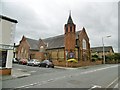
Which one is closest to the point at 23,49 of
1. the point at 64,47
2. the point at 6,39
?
the point at 64,47

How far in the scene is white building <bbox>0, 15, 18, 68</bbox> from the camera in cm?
1811

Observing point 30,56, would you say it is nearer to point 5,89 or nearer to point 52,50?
point 52,50

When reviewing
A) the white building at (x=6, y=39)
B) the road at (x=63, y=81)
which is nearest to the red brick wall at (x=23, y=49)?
the white building at (x=6, y=39)

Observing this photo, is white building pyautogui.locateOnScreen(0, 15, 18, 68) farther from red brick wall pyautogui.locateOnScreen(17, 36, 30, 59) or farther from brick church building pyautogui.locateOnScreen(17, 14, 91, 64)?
red brick wall pyautogui.locateOnScreen(17, 36, 30, 59)

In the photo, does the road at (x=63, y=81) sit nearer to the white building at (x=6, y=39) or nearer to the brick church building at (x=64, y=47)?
the white building at (x=6, y=39)

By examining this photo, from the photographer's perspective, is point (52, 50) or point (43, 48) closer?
point (52, 50)

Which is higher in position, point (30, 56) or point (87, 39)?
point (87, 39)

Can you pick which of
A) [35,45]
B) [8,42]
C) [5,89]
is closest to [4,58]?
[8,42]

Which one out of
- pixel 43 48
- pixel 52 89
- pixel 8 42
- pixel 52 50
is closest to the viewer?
pixel 52 89

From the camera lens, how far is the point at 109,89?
10852 millimetres

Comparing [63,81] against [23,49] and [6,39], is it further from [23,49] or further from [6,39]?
[23,49]

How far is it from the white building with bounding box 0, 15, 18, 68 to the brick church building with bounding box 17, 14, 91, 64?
2386cm

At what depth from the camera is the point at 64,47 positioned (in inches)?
1911

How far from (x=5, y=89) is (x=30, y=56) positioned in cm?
4971
